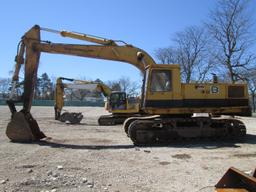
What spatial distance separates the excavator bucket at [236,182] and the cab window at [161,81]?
9.59 meters

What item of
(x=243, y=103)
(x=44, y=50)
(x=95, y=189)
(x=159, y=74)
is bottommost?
(x=95, y=189)

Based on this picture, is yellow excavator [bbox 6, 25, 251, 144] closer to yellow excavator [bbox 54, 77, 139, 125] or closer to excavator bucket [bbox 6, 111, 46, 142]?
excavator bucket [bbox 6, 111, 46, 142]

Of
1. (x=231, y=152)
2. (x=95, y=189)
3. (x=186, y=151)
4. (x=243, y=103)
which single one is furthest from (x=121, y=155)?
(x=243, y=103)

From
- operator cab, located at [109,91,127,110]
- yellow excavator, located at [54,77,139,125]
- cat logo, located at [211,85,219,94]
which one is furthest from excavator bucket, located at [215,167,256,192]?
operator cab, located at [109,91,127,110]

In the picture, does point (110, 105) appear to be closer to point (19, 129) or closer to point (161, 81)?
point (161, 81)

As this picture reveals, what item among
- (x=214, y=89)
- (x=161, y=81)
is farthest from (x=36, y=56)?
(x=214, y=89)

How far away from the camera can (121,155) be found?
482 inches

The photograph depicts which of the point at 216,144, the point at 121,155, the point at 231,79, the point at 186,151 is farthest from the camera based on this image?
the point at 231,79

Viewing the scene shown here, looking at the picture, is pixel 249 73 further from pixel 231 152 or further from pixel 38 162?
pixel 38 162

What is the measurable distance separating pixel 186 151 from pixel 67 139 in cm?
590

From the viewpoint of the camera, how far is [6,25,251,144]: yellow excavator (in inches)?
601

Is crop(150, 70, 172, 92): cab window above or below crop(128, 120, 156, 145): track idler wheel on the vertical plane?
above

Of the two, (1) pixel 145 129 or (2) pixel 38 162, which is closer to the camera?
(2) pixel 38 162

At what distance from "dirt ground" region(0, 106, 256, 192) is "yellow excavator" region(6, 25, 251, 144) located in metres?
0.61
